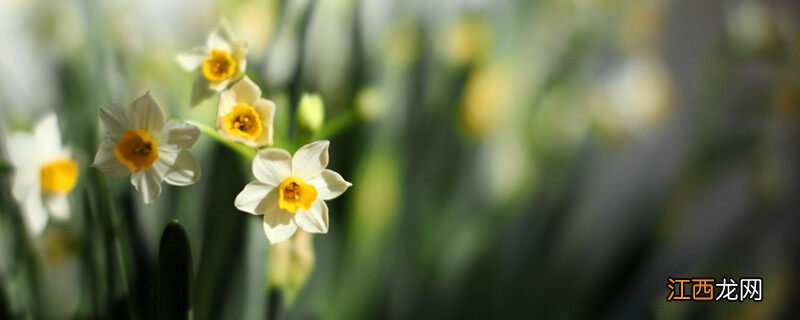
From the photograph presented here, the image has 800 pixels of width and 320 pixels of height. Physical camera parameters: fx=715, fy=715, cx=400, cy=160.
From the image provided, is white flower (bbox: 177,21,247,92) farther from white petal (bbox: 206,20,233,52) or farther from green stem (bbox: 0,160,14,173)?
green stem (bbox: 0,160,14,173)

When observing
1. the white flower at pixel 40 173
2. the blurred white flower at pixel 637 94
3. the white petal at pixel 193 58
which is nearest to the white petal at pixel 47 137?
the white flower at pixel 40 173

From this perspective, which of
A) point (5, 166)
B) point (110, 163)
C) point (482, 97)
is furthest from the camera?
point (482, 97)

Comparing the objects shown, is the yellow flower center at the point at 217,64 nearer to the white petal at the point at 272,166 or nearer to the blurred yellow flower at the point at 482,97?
the white petal at the point at 272,166

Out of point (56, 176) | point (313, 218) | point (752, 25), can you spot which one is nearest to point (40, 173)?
point (56, 176)

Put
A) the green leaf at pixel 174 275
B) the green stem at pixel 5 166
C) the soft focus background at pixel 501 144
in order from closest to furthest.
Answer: the green leaf at pixel 174 275, the green stem at pixel 5 166, the soft focus background at pixel 501 144

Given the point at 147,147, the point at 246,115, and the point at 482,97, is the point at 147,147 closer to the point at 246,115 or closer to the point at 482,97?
the point at 246,115
